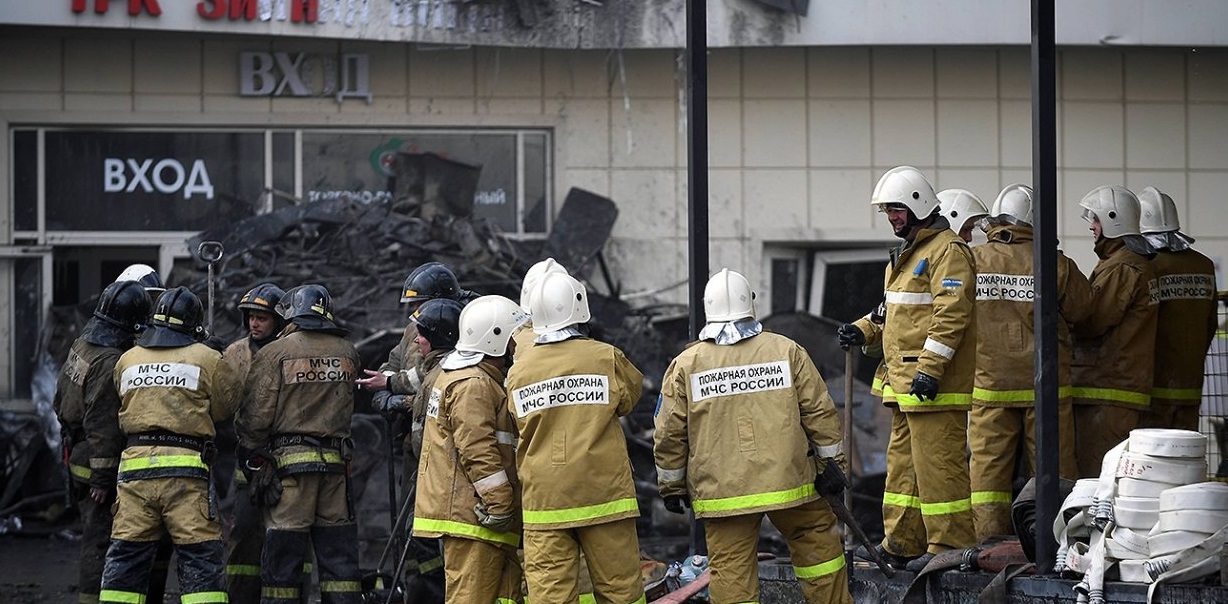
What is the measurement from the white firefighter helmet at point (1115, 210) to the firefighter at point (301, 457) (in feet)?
14.4

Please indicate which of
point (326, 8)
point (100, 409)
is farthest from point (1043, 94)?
point (326, 8)

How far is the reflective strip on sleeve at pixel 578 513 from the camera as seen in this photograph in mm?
7270

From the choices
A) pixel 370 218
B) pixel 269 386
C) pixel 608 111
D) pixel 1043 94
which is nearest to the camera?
pixel 1043 94

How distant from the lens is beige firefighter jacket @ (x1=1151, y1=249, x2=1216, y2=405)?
873 centimetres

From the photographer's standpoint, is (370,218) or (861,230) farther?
(861,230)

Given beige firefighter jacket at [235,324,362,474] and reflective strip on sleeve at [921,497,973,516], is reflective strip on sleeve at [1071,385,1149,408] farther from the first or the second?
beige firefighter jacket at [235,324,362,474]

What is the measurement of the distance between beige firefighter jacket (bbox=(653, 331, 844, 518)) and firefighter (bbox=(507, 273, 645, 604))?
0.33 metres

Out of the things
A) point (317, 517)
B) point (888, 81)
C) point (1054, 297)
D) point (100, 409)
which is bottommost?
point (317, 517)

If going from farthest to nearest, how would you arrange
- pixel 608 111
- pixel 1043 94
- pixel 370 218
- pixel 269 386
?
pixel 608 111, pixel 370 218, pixel 269 386, pixel 1043 94

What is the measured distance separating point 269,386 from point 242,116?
5952mm

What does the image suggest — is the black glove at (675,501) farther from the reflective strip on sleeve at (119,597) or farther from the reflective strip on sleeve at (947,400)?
the reflective strip on sleeve at (119,597)

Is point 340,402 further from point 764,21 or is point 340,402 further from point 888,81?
point 888,81

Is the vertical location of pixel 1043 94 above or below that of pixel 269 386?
above

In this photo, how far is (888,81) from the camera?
14.7 metres
